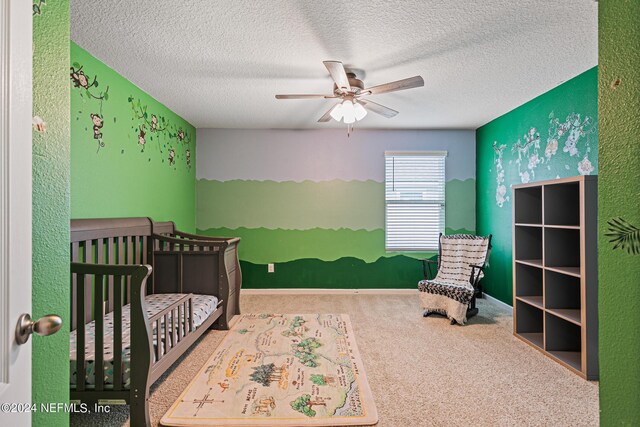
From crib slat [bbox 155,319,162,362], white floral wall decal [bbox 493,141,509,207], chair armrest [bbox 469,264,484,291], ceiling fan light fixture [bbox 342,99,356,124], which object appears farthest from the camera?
white floral wall decal [bbox 493,141,509,207]

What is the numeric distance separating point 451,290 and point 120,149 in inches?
127

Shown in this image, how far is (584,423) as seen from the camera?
185 cm

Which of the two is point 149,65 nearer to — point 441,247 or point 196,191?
point 196,191

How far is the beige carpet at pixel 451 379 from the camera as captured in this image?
191cm

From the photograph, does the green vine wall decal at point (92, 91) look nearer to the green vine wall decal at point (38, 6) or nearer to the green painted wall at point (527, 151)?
the green vine wall decal at point (38, 6)

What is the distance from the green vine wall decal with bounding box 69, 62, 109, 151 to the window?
11.0 feet

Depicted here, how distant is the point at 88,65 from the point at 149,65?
407mm

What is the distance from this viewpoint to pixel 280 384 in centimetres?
224

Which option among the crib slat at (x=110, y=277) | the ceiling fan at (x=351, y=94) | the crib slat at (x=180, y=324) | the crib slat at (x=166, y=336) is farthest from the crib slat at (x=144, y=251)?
Answer: the ceiling fan at (x=351, y=94)

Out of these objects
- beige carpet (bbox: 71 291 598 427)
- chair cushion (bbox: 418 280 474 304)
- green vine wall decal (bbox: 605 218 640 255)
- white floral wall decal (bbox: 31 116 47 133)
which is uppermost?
white floral wall decal (bbox: 31 116 47 133)

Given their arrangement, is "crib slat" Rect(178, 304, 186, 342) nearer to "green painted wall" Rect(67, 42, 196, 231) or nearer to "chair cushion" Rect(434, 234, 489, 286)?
"green painted wall" Rect(67, 42, 196, 231)

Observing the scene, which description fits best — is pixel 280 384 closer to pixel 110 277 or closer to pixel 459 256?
pixel 110 277

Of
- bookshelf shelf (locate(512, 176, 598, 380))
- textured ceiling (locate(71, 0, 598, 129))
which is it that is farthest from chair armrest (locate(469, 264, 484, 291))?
textured ceiling (locate(71, 0, 598, 129))

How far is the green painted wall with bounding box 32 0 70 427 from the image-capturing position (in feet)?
2.92
